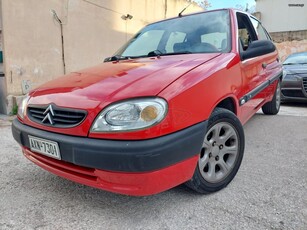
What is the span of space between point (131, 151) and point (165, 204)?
0.68 meters

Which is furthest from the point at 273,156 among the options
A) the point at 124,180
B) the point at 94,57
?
the point at 94,57

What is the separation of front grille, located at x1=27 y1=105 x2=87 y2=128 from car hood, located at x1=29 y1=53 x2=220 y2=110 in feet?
0.14

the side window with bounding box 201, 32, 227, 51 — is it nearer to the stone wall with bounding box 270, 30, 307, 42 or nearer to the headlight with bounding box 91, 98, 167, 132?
the headlight with bounding box 91, 98, 167, 132

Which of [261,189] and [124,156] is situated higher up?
[124,156]

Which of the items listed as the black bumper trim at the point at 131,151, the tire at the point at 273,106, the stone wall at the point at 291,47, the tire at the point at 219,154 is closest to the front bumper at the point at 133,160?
the black bumper trim at the point at 131,151

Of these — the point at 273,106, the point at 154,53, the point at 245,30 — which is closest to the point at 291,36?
the point at 273,106

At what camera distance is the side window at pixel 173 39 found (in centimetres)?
277

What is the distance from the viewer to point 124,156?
60.5 inches

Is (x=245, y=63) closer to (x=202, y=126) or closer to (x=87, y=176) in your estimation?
(x=202, y=126)

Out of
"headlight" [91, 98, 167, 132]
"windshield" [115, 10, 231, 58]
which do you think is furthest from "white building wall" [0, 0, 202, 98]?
"headlight" [91, 98, 167, 132]

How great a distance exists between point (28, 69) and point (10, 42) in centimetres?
63

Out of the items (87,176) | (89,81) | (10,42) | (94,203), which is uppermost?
(10,42)

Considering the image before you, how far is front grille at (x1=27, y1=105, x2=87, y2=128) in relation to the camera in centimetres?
172

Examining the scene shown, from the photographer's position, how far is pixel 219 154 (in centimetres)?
216
